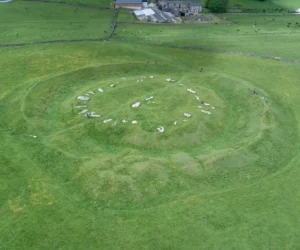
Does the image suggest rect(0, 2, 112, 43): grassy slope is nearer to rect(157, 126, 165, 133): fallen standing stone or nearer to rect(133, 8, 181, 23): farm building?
rect(133, 8, 181, 23): farm building

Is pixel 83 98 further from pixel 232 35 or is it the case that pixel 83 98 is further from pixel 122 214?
pixel 232 35

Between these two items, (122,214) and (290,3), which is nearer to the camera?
(122,214)

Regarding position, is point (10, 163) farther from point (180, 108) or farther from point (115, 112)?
point (180, 108)

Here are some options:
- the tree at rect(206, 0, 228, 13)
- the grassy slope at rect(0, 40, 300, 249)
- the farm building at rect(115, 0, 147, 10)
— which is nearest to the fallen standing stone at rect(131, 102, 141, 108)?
the grassy slope at rect(0, 40, 300, 249)

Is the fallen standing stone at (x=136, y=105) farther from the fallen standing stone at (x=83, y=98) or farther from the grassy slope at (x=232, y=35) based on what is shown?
the grassy slope at (x=232, y=35)

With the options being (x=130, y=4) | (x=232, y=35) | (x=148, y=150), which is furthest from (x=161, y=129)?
(x=130, y=4)
